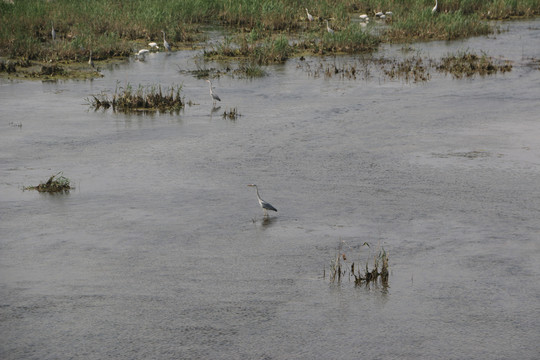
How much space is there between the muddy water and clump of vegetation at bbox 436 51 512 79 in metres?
4.07

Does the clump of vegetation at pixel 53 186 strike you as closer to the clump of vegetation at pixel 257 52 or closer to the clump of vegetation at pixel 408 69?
the clump of vegetation at pixel 408 69

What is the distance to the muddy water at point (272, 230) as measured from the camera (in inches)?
292

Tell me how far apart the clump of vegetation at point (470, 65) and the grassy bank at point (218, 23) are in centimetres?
391

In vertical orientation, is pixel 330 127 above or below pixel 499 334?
above

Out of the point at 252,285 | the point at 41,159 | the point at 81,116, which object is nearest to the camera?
the point at 252,285

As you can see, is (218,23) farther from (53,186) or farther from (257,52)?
(53,186)

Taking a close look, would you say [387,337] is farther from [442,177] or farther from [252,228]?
[442,177]

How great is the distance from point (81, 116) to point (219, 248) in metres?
9.28

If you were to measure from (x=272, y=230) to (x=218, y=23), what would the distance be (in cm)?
2382

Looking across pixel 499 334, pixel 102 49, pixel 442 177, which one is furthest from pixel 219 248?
pixel 102 49

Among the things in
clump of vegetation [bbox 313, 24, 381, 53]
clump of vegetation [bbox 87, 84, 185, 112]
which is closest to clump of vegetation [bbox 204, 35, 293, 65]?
clump of vegetation [bbox 313, 24, 381, 53]

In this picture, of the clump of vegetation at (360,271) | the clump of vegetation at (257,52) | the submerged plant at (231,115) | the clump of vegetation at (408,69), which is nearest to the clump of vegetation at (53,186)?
the clump of vegetation at (360,271)

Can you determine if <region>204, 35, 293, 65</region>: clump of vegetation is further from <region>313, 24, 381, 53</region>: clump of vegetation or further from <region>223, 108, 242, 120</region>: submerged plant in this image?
<region>223, 108, 242, 120</region>: submerged plant

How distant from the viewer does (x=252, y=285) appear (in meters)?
8.52
